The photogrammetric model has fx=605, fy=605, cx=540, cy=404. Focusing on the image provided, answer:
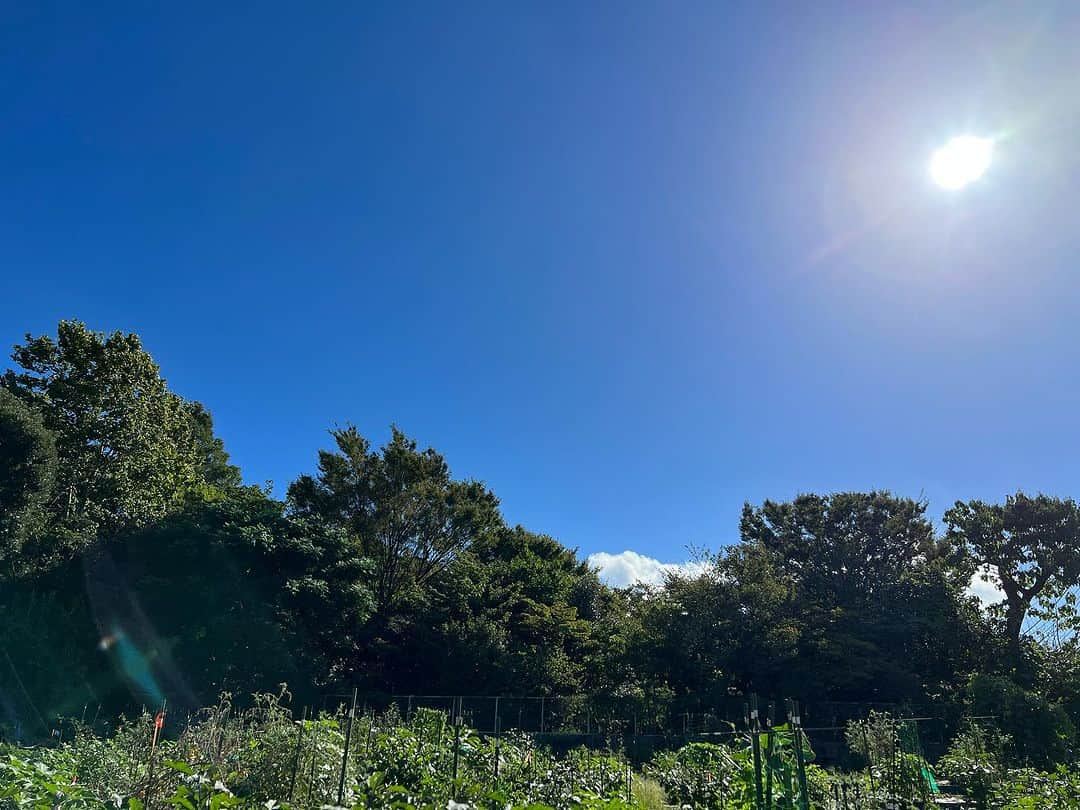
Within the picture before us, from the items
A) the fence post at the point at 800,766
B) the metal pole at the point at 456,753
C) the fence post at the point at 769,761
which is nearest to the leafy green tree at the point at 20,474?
the metal pole at the point at 456,753

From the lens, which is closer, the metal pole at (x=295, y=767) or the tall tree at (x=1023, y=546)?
the metal pole at (x=295, y=767)

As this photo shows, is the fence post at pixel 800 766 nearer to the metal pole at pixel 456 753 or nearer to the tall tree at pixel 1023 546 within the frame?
the metal pole at pixel 456 753

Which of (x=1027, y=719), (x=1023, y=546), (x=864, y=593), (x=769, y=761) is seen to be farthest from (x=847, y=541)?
(x=769, y=761)

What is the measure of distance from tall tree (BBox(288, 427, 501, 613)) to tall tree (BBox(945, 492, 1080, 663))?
14.5m

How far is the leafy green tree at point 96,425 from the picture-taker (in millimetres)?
13164

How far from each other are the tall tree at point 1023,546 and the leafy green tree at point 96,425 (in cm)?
2122

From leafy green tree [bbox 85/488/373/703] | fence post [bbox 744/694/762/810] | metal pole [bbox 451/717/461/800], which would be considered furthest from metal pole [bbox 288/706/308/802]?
leafy green tree [bbox 85/488/373/703]

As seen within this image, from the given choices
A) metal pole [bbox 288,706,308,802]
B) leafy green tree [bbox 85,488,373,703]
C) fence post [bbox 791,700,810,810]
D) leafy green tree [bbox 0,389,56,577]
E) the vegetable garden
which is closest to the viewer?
fence post [bbox 791,700,810,810]

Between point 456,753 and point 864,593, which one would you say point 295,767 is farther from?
point 864,593

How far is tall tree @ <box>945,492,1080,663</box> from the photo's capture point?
1568cm

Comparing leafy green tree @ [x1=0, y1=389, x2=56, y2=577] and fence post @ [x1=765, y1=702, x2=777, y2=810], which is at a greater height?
leafy green tree @ [x1=0, y1=389, x2=56, y2=577]

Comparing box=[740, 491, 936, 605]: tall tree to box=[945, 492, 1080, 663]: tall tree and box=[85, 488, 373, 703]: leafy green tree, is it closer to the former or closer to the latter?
box=[945, 492, 1080, 663]: tall tree

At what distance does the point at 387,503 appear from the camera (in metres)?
18.2

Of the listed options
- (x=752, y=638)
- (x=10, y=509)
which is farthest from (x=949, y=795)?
(x=10, y=509)
